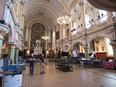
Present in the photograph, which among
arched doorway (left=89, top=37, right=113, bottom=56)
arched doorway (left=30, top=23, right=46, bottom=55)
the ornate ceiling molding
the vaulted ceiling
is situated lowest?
arched doorway (left=89, top=37, right=113, bottom=56)

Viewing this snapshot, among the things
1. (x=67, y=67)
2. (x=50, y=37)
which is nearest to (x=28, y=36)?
(x=50, y=37)

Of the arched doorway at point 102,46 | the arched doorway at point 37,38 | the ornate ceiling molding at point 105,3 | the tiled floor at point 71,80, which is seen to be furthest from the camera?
the arched doorway at point 37,38

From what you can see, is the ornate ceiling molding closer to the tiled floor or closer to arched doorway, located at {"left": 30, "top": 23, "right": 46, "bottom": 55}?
the tiled floor

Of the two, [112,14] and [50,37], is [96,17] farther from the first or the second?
[50,37]

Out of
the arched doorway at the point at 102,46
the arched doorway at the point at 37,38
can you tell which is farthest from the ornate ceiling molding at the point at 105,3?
the arched doorway at the point at 37,38

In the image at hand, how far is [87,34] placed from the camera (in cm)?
1306

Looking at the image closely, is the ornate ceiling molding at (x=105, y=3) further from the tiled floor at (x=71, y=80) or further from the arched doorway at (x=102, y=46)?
the arched doorway at (x=102, y=46)

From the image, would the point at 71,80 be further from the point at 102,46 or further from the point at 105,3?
the point at 102,46

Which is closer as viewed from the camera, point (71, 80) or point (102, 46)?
→ point (71, 80)

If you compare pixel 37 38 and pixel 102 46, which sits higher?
pixel 37 38

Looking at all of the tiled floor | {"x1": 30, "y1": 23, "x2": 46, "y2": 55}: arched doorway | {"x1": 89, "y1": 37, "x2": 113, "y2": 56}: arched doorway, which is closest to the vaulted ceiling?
{"x1": 30, "y1": 23, "x2": 46, "y2": 55}: arched doorway

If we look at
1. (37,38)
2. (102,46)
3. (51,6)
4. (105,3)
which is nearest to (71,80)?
(105,3)

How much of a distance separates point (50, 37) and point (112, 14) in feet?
71.6

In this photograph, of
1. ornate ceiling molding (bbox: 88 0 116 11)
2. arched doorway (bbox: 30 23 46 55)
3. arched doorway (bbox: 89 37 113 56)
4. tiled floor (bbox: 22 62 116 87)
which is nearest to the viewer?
ornate ceiling molding (bbox: 88 0 116 11)
